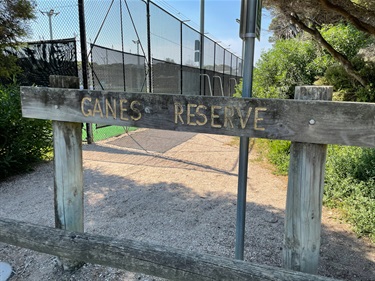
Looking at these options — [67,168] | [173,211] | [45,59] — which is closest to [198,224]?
[173,211]

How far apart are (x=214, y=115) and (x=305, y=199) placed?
626mm

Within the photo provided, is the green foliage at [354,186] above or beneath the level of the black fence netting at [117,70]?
beneath

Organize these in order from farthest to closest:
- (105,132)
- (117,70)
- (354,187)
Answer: (105,132), (117,70), (354,187)

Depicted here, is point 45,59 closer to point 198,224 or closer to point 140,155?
point 140,155

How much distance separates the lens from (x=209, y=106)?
152 cm

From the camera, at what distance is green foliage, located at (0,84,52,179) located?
4.40 m

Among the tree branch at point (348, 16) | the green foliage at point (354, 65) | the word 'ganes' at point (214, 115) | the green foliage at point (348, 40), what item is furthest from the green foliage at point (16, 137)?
the green foliage at point (348, 40)

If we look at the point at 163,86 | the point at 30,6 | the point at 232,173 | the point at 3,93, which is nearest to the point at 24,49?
the point at 30,6

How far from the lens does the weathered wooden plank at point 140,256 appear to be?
1370 millimetres

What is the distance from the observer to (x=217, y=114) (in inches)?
59.5

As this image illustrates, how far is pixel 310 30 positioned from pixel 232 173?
13.2ft

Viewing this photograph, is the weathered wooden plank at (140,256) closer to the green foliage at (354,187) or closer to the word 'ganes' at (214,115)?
the word 'ganes' at (214,115)

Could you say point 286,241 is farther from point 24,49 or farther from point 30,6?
point 24,49

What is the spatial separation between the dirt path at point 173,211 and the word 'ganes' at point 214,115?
135cm
